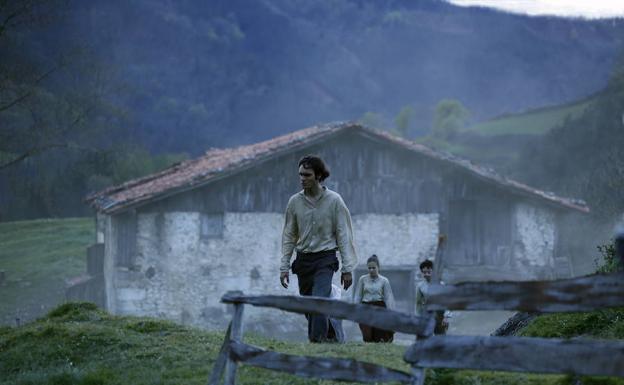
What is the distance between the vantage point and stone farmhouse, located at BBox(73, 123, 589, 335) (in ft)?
72.6

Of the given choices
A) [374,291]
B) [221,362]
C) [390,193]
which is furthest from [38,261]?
[221,362]

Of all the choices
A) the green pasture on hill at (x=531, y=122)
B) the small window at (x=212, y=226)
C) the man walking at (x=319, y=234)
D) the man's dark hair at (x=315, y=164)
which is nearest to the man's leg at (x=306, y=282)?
the man walking at (x=319, y=234)

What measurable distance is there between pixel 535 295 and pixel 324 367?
4.67ft

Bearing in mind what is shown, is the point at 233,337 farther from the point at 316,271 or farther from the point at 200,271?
the point at 200,271

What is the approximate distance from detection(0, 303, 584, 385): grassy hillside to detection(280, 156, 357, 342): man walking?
682mm

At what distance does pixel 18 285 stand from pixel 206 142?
42254 millimetres

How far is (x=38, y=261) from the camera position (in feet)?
107

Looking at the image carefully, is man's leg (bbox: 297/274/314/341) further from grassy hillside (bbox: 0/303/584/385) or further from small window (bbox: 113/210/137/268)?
small window (bbox: 113/210/137/268)

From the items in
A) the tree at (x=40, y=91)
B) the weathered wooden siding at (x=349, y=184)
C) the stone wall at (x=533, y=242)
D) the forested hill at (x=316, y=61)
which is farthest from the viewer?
the forested hill at (x=316, y=61)

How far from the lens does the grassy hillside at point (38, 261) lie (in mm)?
26219

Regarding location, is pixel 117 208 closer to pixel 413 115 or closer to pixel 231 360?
pixel 231 360

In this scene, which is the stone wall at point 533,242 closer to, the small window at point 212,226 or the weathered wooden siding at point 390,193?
the weathered wooden siding at point 390,193

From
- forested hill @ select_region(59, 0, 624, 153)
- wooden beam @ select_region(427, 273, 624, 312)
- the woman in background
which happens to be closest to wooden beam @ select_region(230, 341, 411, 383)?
wooden beam @ select_region(427, 273, 624, 312)

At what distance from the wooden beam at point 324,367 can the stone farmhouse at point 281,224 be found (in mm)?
16040
